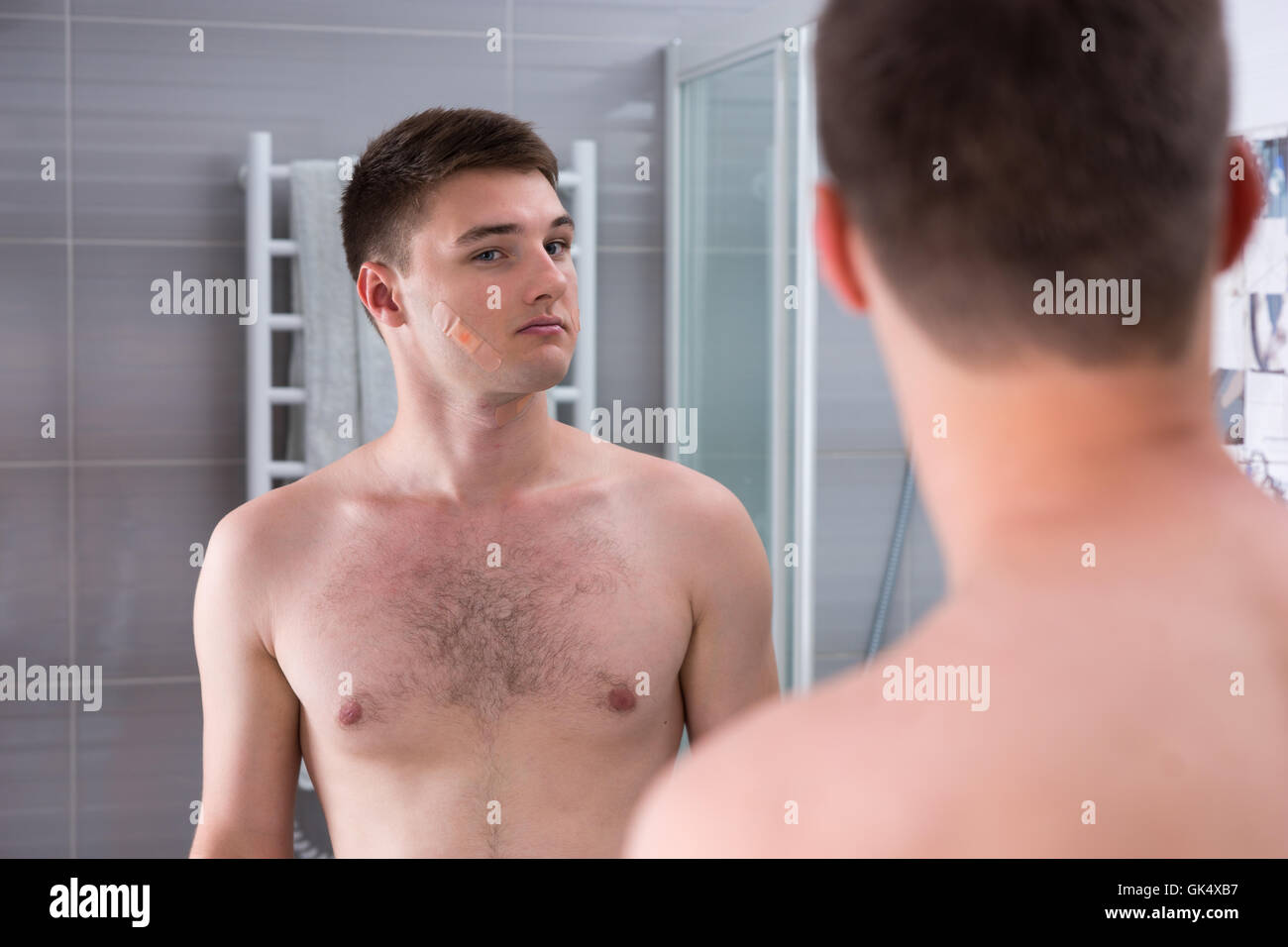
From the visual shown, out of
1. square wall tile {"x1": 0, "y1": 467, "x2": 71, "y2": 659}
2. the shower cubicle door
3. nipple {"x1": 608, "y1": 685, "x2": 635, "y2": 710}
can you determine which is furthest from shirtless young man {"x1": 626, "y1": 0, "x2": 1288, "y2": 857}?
square wall tile {"x1": 0, "y1": 467, "x2": 71, "y2": 659}

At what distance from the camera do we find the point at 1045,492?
316 millimetres

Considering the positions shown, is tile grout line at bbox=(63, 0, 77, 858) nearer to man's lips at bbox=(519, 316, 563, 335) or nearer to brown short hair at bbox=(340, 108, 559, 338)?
brown short hair at bbox=(340, 108, 559, 338)

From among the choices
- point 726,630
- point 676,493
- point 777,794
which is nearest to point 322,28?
point 676,493

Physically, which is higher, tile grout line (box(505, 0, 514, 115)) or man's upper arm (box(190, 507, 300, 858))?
tile grout line (box(505, 0, 514, 115))

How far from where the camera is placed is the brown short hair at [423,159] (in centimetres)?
105

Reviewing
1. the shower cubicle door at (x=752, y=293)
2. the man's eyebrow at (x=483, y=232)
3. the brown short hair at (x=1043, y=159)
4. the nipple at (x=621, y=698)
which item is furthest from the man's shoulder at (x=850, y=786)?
the shower cubicle door at (x=752, y=293)

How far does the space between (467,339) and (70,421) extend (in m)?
1.00

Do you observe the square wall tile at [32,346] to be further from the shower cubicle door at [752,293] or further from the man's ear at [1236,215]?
the man's ear at [1236,215]

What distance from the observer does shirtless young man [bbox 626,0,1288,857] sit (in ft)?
0.94

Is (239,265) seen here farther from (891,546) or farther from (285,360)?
(891,546)

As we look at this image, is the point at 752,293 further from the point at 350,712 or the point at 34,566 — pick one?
the point at 34,566

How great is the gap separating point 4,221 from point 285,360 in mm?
455

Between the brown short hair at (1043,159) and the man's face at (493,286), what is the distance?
72 centimetres

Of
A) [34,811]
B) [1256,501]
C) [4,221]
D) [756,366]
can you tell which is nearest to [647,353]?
[756,366]
